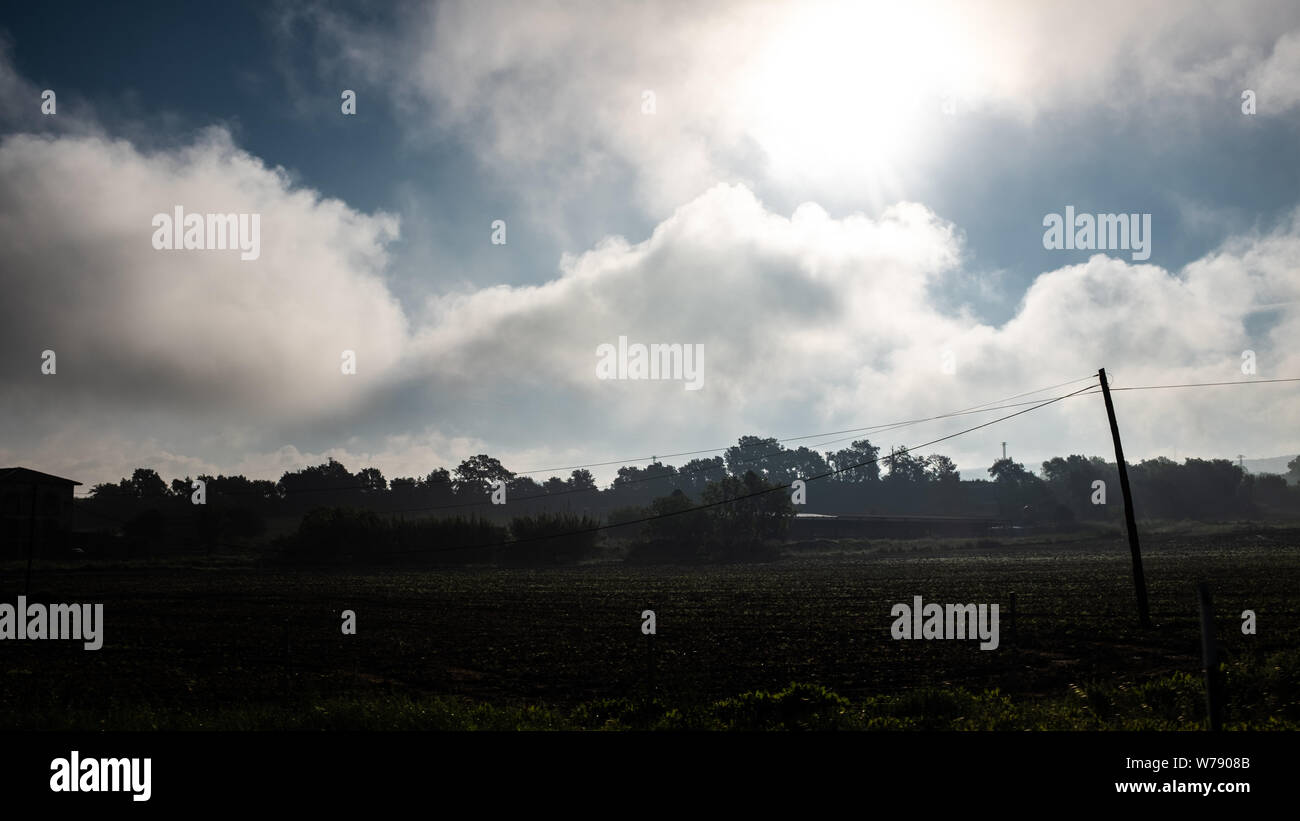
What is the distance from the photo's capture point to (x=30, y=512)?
8562 centimetres

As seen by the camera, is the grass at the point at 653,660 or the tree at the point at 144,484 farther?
the tree at the point at 144,484

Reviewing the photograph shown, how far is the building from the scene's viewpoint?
3445 inches

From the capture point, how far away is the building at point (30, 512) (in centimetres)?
8750

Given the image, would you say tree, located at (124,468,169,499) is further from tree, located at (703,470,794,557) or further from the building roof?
tree, located at (703,470,794,557)

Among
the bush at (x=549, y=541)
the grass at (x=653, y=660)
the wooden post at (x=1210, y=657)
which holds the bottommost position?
the bush at (x=549, y=541)

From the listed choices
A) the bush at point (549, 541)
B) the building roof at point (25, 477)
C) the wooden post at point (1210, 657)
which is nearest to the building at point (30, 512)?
the building roof at point (25, 477)

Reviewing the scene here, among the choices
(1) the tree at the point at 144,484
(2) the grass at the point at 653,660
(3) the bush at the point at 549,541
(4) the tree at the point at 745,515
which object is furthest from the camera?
(1) the tree at the point at 144,484

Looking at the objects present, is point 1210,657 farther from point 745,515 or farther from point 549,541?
point 745,515

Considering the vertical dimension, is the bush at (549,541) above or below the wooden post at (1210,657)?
below

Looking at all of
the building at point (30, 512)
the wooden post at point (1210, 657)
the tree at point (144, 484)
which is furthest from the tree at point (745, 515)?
the tree at point (144, 484)

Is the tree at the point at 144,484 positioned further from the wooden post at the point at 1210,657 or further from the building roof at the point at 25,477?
the wooden post at the point at 1210,657

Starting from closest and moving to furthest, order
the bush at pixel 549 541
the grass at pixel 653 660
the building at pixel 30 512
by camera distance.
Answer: the grass at pixel 653 660 → the building at pixel 30 512 → the bush at pixel 549 541
